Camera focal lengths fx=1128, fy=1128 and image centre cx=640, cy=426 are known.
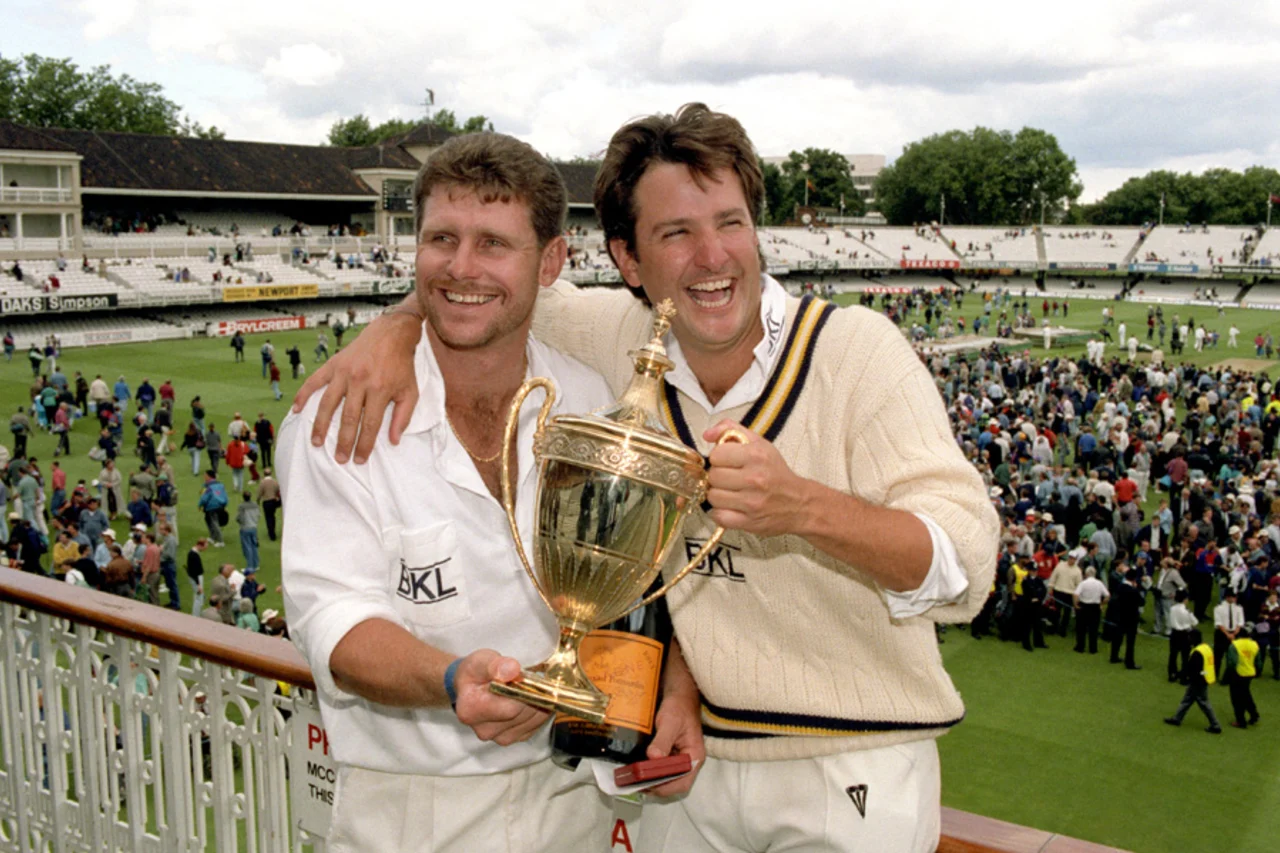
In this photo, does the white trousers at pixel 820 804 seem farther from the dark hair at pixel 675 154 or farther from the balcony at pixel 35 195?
the balcony at pixel 35 195

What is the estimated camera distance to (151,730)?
3.53 meters

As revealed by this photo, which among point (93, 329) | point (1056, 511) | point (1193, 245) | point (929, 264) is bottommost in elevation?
point (1056, 511)

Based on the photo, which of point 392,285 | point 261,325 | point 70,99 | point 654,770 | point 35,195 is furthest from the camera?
point 70,99

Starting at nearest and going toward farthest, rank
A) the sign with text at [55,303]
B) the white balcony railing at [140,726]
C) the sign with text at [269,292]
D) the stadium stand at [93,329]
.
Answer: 1. the white balcony railing at [140,726]
2. the sign with text at [55,303]
3. the stadium stand at [93,329]
4. the sign with text at [269,292]

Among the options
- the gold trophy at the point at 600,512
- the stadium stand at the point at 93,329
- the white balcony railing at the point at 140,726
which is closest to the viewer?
the gold trophy at the point at 600,512

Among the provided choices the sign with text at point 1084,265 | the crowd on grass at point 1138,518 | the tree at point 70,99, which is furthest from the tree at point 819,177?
the crowd on grass at point 1138,518

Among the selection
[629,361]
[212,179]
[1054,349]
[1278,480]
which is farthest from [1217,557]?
[212,179]

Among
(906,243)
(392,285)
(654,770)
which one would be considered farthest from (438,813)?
(906,243)

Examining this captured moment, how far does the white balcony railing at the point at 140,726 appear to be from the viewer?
3.09 m

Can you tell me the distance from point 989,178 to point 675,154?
98.8 m

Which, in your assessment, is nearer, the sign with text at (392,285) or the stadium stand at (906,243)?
the sign with text at (392,285)

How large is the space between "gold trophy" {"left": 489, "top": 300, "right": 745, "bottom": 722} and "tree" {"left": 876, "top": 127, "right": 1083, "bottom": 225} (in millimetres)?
97728

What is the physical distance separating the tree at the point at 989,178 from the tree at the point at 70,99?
60202 mm

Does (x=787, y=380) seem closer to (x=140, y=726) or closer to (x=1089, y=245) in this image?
(x=140, y=726)
